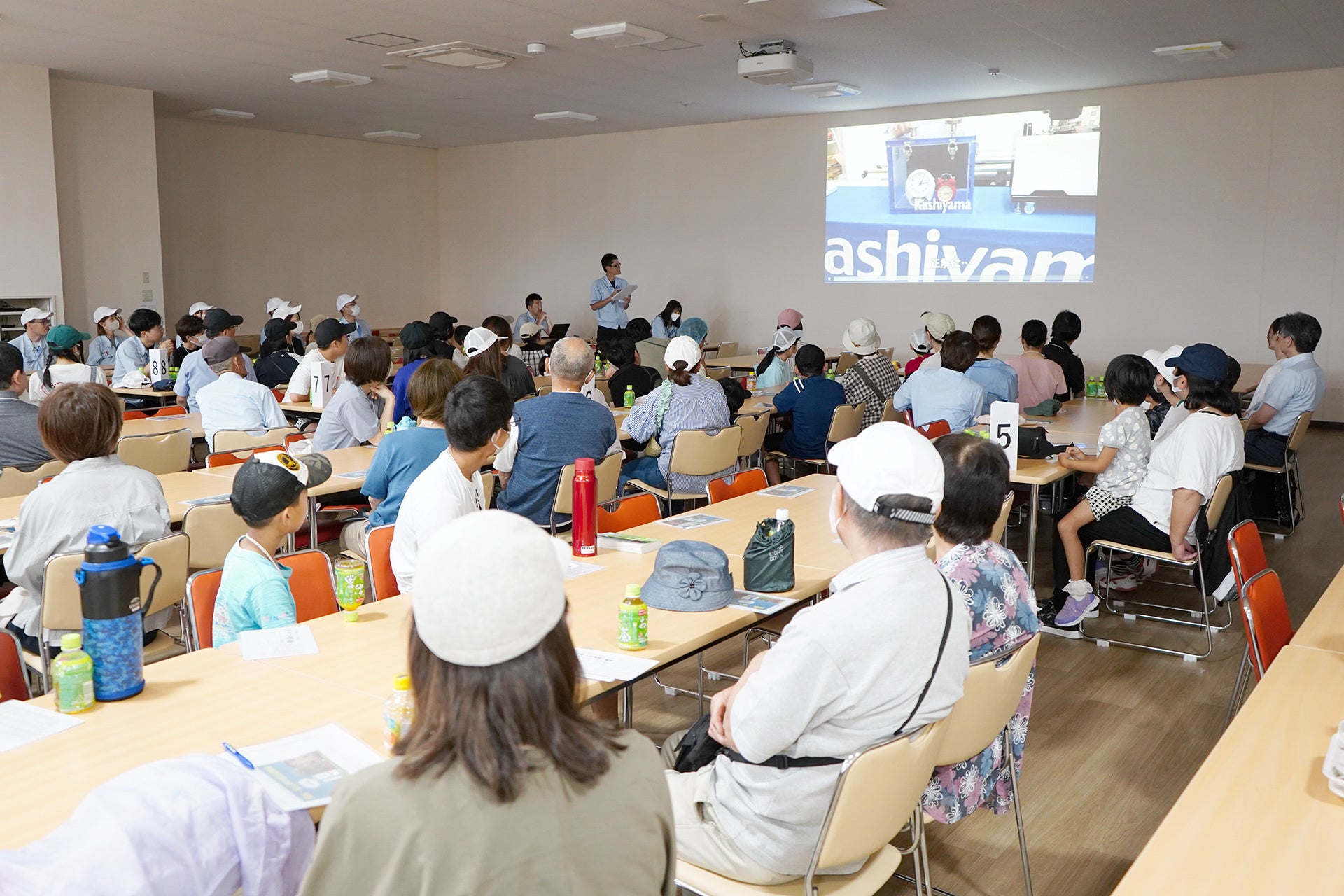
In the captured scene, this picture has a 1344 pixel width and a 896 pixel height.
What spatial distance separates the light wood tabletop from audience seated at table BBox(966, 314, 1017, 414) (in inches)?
174

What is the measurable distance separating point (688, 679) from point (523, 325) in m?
7.30

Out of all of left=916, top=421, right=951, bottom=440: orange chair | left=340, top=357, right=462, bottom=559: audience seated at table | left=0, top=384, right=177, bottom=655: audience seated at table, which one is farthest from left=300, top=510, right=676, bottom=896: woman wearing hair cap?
left=916, top=421, right=951, bottom=440: orange chair

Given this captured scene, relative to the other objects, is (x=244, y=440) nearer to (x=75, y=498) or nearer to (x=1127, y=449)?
(x=75, y=498)

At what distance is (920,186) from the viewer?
12.6m

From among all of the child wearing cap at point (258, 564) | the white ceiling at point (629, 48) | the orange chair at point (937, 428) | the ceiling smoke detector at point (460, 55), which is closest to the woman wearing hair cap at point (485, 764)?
the child wearing cap at point (258, 564)

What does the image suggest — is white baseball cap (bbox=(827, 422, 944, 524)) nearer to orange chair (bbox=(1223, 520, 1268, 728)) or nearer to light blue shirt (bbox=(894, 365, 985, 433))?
orange chair (bbox=(1223, 520, 1268, 728))

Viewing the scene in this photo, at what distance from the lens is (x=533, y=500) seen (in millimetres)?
4699

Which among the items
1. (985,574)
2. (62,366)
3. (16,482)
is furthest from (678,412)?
(62,366)

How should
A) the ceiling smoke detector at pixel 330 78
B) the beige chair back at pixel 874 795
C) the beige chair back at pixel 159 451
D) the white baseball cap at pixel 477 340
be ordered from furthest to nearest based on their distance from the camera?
the ceiling smoke detector at pixel 330 78 < the white baseball cap at pixel 477 340 < the beige chair back at pixel 159 451 < the beige chair back at pixel 874 795

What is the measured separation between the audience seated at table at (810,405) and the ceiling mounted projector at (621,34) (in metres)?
2.89

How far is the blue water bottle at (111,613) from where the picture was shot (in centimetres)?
202

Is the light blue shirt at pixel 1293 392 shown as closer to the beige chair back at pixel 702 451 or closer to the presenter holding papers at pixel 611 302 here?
the beige chair back at pixel 702 451

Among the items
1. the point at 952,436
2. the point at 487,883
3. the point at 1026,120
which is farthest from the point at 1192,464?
the point at 1026,120

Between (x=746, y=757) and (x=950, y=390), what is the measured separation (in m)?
4.44
